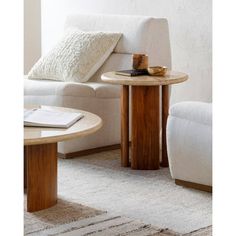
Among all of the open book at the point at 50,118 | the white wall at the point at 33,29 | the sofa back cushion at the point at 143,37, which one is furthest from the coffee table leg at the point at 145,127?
the white wall at the point at 33,29

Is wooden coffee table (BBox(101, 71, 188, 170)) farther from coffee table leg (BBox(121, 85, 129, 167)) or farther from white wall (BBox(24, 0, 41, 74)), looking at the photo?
white wall (BBox(24, 0, 41, 74))

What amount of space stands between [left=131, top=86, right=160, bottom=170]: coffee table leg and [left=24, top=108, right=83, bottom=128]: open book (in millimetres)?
780

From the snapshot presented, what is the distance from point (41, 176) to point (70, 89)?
1202mm

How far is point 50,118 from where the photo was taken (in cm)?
295

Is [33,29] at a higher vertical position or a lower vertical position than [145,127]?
higher

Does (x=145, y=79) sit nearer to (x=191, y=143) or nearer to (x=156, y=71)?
(x=156, y=71)

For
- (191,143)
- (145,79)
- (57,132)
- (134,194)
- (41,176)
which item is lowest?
(134,194)

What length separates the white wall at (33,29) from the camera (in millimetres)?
5703

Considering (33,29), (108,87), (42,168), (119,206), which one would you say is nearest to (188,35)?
(108,87)

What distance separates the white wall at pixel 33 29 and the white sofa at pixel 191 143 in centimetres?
268

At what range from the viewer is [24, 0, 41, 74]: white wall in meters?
5.70

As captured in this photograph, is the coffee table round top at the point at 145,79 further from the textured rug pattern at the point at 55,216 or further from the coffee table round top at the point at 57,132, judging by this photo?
the textured rug pattern at the point at 55,216

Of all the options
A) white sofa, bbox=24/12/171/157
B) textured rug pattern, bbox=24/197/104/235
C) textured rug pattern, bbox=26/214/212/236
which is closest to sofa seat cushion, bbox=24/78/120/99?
white sofa, bbox=24/12/171/157

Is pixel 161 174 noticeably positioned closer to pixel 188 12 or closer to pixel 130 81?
pixel 130 81
